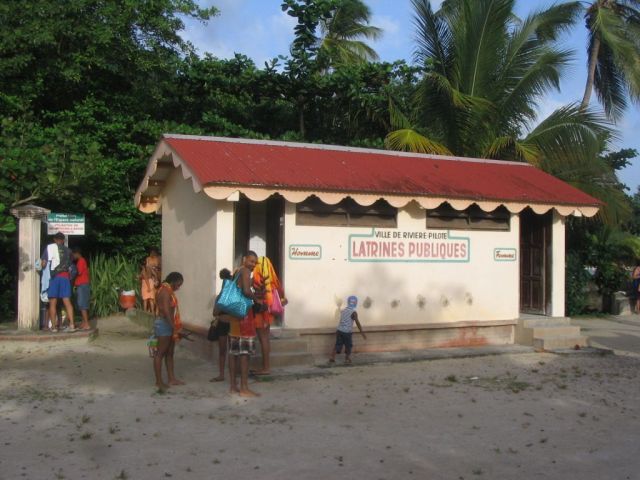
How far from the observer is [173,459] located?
5.89m

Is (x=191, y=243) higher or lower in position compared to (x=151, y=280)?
higher

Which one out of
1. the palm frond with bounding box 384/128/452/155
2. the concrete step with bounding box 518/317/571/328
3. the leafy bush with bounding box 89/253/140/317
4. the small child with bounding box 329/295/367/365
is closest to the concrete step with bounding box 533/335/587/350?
the concrete step with bounding box 518/317/571/328

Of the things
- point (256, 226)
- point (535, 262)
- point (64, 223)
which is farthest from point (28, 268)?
point (535, 262)

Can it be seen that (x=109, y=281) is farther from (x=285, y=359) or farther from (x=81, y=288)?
(x=285, y=359)

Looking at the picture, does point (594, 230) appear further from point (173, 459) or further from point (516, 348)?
point (173, 459)

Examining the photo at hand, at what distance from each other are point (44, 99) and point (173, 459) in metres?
13.2

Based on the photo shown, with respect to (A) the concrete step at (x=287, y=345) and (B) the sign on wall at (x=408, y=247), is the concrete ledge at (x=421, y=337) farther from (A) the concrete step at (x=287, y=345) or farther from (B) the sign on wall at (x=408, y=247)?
(B) the sign on wall at (x=408, y=247)

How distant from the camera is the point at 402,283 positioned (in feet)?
37.2

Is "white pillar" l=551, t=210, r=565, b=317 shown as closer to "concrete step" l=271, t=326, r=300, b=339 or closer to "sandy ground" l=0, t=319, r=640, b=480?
"sandy ground" l=0, t=319, r=640, b=480

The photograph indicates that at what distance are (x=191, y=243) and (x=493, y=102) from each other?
31.1 ft

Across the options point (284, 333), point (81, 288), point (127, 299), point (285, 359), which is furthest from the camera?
point (127, 299)

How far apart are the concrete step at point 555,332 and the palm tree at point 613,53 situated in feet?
40.1

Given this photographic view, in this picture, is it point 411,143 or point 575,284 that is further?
point 575,284

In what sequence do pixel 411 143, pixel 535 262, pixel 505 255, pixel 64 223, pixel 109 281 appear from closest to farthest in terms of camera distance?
pixel 505 255 < pixel 64 223 < pixel 535 262 < pixel 109 281 < pixel 411 143
